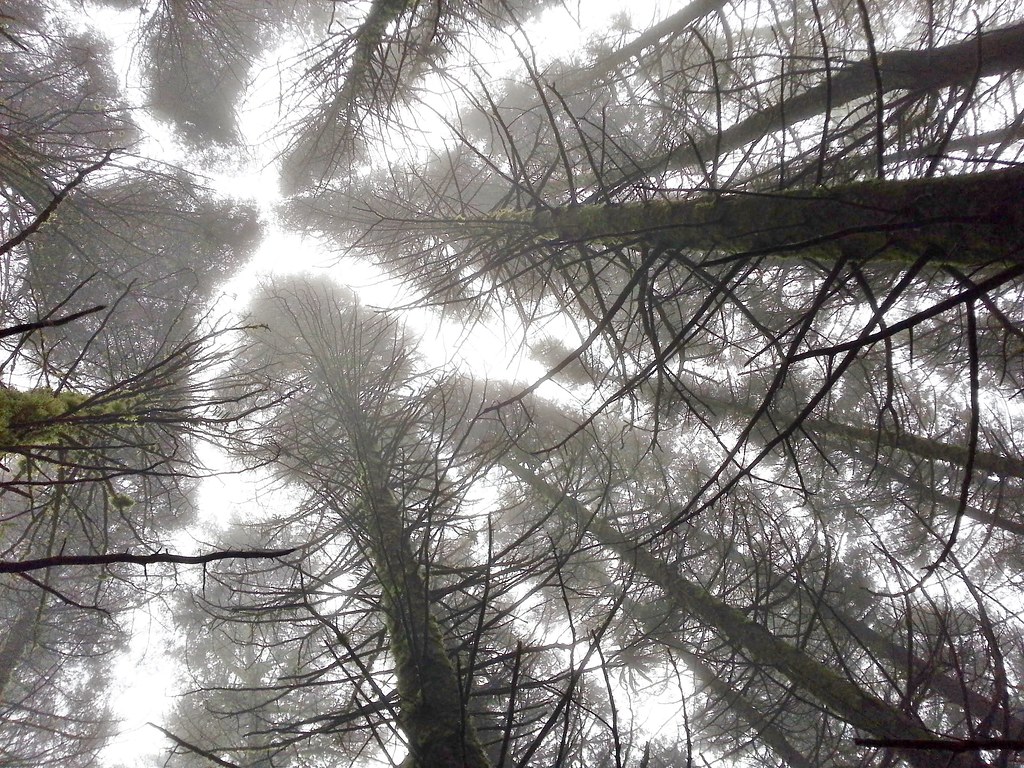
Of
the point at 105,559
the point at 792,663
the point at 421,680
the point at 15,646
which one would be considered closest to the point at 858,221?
the point at 105,559

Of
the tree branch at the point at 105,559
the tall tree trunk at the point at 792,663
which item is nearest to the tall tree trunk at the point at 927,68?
the tree branch at the point at 105,559

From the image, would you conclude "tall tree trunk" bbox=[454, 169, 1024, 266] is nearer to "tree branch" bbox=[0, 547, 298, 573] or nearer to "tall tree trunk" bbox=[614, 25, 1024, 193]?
"tall tree trunk" bbox=[614, 25, 1024, 193]

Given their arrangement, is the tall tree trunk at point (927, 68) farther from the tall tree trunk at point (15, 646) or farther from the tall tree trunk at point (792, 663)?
the tall tree trunk at point (15, 646)

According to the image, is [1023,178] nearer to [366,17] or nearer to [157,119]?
[366,17]

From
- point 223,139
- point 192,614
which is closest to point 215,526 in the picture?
point 192,614

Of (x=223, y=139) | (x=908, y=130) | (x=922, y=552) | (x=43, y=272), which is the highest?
(x=223, y=139)

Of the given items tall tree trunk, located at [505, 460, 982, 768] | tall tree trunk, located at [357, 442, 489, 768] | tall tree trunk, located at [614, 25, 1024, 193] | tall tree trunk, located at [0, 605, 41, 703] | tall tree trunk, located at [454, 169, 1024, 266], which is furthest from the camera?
tall tree trunk, located at [0, 605, 41, 703]

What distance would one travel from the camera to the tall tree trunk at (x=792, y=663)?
2535 millimetres

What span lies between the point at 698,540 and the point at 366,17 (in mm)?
9635

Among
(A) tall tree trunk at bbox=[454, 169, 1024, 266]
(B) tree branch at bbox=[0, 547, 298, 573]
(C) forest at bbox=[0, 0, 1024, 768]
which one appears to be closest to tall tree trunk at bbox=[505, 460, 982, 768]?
(C) forest at bbox=[0, 0, 1024, 768]

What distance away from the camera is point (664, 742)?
10422mm

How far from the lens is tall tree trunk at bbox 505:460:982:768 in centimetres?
254

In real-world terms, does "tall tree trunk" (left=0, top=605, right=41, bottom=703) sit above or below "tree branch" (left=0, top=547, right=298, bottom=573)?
above

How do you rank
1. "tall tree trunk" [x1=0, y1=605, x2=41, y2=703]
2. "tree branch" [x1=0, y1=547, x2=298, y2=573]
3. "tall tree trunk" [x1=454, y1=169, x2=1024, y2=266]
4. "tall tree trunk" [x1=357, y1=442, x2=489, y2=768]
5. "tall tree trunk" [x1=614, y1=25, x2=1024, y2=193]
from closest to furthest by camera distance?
"tree branch" [x1=0, y1=547, x2=298, y2=573] → "tall tree trunk" [x1=454, y1=169, x2=1024, y2=266] → "tall tree trunk" [x1=357, y1=442, x2=489, y2=768] → "tall tree trunk" [x1=614, y1=25, x2=1024, y2=193] → "tall tree trunk" [x1=0, y1=605, x2=41, y2=703]
